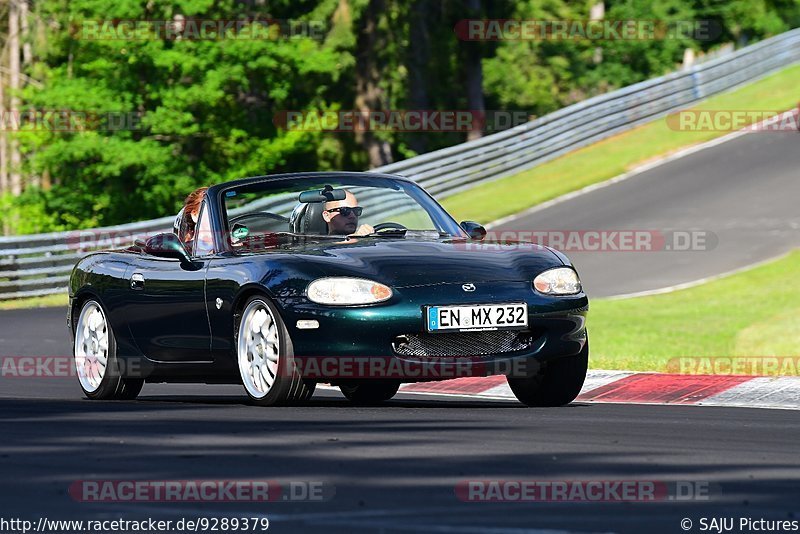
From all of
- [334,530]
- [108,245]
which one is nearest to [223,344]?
[334,530]

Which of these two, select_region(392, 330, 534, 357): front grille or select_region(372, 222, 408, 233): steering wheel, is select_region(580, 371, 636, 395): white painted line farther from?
select_region(392, 330, 534, 357): front grille

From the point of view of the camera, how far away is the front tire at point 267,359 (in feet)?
32.2

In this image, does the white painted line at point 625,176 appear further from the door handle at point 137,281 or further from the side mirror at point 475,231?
the door handle at point 137,281

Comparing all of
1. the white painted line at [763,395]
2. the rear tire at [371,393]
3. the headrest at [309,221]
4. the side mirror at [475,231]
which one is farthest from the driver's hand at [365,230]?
the white painted line at [763,395]

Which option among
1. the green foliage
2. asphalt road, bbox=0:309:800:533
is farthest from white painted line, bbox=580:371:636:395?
the green foliage

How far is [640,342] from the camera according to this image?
61.1 feet

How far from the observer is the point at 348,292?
9.81 meters

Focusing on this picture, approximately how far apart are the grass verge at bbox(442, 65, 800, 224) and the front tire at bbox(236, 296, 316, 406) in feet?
65.7

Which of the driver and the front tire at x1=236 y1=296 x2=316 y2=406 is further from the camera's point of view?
the driver

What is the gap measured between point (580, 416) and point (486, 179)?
86.0 ft

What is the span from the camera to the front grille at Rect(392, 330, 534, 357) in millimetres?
9828

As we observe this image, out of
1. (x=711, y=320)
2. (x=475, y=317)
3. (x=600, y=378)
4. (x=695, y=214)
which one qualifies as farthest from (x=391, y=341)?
(x=695, y=214)

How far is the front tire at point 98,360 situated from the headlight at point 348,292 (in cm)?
227

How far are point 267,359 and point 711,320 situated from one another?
11454 mm
